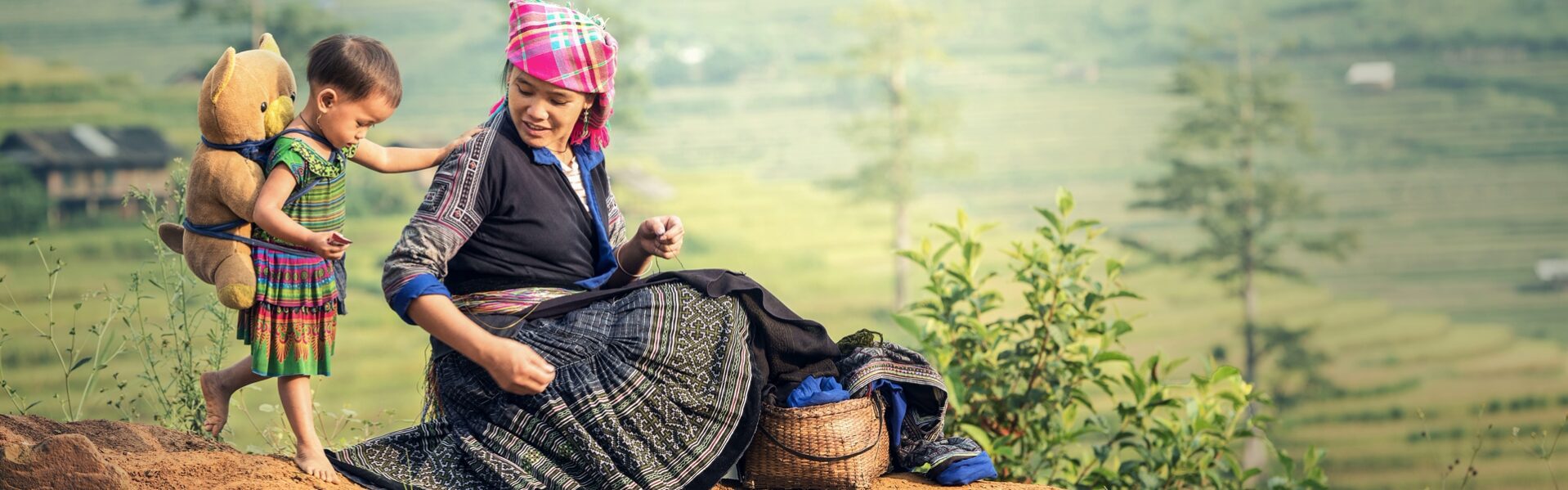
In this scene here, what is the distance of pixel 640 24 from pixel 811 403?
58.4 feet

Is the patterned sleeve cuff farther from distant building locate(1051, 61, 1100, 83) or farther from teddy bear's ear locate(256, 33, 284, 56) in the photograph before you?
distant building locate(1051, 61, 1100, 83)

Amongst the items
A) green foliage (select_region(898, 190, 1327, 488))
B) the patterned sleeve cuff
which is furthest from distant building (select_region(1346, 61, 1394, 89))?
the patterned sleeve cuff

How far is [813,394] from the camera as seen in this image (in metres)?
3.20

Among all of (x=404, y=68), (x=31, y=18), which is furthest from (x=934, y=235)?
(x=31, y=18)

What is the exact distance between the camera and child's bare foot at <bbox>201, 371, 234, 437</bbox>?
10.7 ft

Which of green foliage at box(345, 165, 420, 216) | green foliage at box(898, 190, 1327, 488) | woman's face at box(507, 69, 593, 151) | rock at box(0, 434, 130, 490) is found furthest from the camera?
green foliage at box(345, 165, 420, 216)

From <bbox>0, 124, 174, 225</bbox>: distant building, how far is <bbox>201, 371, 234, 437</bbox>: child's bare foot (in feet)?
51.9

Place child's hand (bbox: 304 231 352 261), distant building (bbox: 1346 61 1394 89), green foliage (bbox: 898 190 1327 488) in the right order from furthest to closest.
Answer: distant building (bbox: 1346 61 1394 89) < green foliage (bbox: 898 190 1327 488) < child's hand (bbox: 304 231 352 261)

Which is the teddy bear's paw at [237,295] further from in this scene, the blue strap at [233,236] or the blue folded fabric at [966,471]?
the blue folded fabric at [966,471]

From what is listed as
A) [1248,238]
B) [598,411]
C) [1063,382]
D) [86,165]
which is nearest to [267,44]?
[598,411]

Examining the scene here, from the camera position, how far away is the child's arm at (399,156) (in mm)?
3238

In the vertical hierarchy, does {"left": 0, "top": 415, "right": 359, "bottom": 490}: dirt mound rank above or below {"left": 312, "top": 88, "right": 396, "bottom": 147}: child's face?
below

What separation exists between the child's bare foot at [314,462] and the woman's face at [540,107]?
0.87 metres

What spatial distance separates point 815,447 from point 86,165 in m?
18.0
